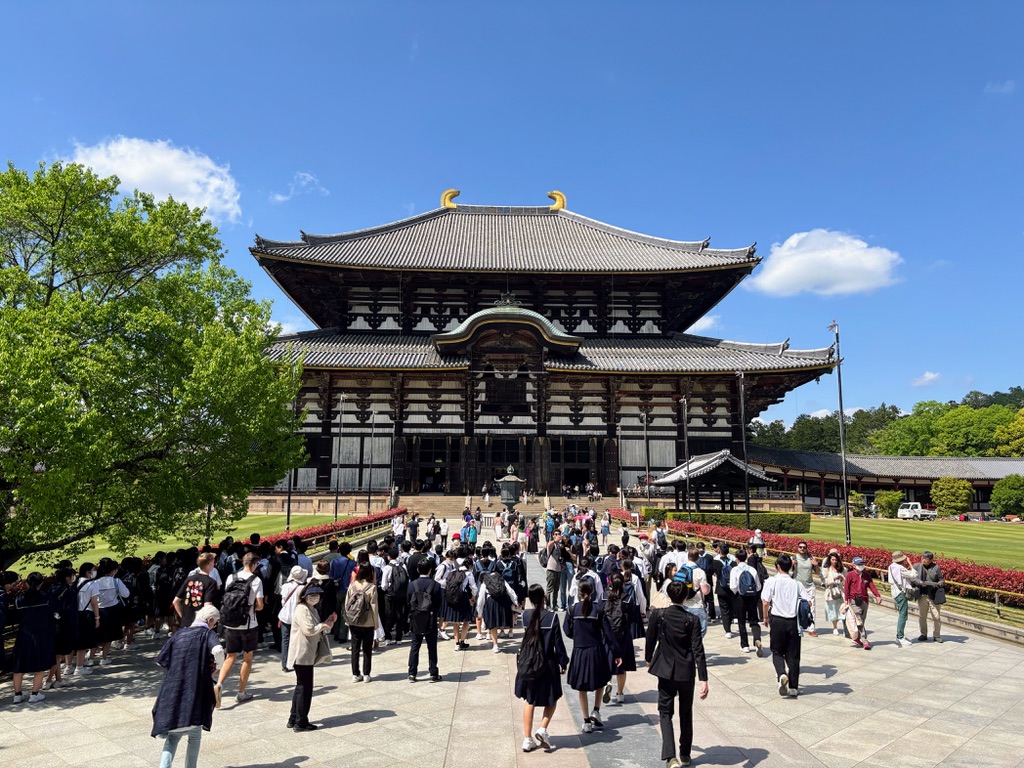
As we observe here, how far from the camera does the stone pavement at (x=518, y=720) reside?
650 cm

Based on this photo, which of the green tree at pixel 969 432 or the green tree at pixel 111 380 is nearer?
the green tree at pixel 111 380

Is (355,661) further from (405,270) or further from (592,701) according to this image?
(405,270)

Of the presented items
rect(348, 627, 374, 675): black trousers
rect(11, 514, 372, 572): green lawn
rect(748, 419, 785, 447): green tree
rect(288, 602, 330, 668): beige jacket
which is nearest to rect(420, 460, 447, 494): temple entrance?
rect(11, 514, 372, 572): green lawn

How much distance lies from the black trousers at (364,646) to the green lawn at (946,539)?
19909 millimetres

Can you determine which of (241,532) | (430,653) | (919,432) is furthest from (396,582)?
(919,432)

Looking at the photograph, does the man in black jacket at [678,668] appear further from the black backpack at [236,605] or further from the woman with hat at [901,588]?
the woman with hat at [901,588]

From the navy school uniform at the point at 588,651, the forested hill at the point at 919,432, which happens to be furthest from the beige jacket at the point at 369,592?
the forested hill at the point at 919,432

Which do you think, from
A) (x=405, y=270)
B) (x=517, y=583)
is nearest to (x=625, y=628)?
(x=517, y=583)

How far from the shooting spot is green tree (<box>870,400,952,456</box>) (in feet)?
278

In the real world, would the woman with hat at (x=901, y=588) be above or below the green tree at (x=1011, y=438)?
below

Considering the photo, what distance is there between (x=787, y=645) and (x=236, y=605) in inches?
302

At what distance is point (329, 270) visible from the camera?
1700 inches

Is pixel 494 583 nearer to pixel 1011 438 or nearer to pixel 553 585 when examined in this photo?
pixel 553 585

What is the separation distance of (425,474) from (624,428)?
45.9ft
